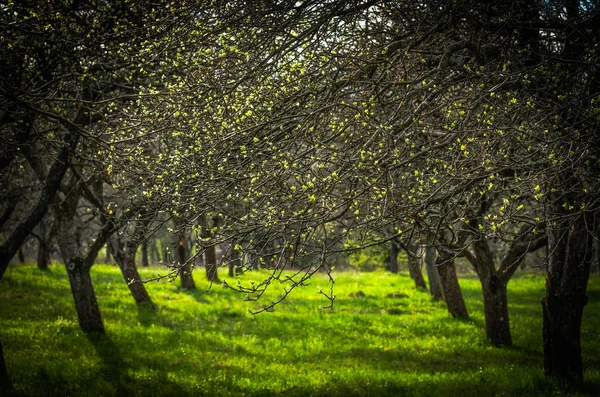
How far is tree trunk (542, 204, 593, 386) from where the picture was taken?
9.57m

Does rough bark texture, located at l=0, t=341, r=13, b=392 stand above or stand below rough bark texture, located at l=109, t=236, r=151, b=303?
below

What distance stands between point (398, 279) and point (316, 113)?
24344mm

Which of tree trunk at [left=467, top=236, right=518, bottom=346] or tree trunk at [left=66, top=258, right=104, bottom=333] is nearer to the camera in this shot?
tree trunk at [left=66, top=258, right=104, bottom=333]

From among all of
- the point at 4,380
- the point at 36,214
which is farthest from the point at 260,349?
the point at 36,214

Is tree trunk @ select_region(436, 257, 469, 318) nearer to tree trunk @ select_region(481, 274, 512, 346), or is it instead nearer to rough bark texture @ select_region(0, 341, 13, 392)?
tree trunk @ select_region(481, 274, 512, 346)

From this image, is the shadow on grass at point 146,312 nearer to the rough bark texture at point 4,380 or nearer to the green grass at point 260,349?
the green grass at point 260,349

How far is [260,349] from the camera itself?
13.0 metres

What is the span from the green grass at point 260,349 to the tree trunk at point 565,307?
39 cm

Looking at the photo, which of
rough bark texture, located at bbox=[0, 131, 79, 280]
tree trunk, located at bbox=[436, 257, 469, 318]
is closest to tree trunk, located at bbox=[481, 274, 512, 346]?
tree trunk, located at bbox=[436, 257, 469, 318]

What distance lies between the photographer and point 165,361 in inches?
450

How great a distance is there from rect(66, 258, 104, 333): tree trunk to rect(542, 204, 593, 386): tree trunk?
10.4 m

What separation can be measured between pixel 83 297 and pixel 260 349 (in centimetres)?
463

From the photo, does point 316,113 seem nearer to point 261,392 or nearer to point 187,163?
point 187,163

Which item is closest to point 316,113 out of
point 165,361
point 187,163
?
point 187,163
